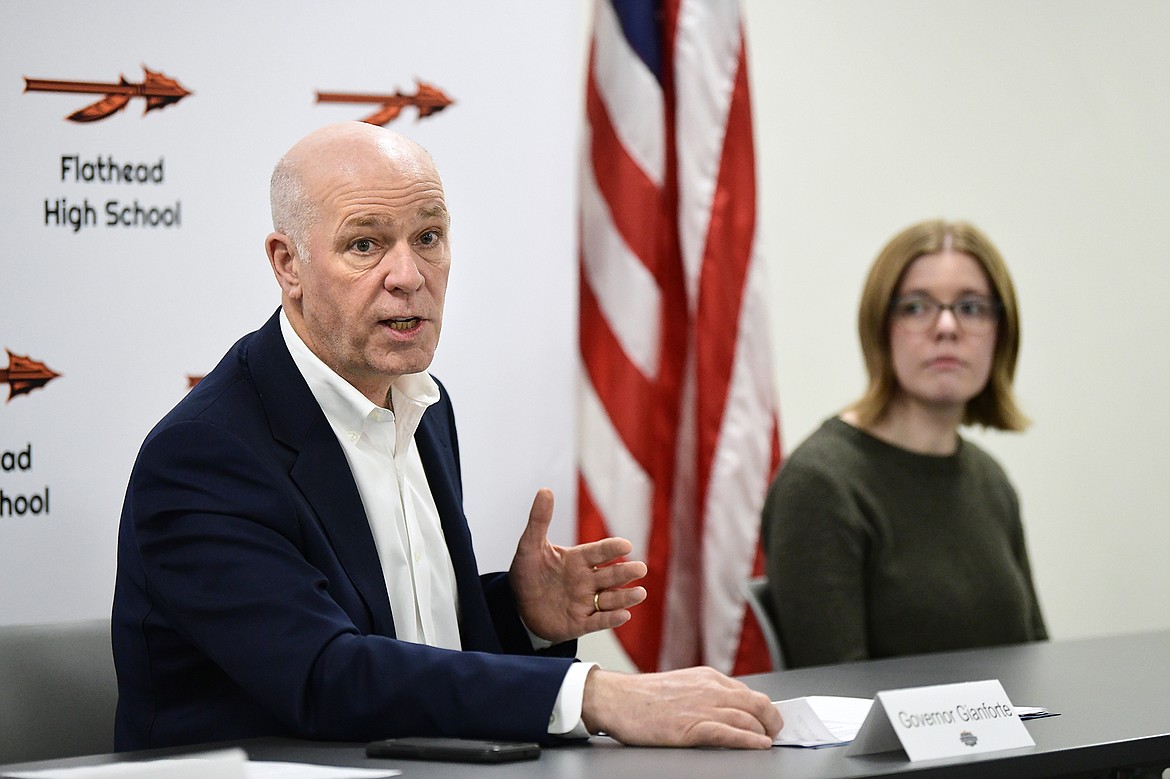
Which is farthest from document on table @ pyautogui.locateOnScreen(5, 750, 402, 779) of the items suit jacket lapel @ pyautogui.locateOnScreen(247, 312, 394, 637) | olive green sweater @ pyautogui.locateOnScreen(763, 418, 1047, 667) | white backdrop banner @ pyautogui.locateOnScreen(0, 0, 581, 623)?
olive green sweater @ pyautogui.locateOnScreen(763, 418, 1047, 667)

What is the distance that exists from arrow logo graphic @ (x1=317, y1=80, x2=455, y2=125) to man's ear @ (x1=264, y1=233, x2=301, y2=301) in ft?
2.69

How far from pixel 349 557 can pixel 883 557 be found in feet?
4.88

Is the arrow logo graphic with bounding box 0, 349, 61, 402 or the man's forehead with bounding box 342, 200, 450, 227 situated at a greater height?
the man's forehead with bounding box 342, 200, 450, 227

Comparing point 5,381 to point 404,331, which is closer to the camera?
point 404,331

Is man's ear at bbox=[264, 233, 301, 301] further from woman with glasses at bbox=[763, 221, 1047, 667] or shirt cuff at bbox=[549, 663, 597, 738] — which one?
woman with glasses at bbox=[763, 221, 1047, 667]

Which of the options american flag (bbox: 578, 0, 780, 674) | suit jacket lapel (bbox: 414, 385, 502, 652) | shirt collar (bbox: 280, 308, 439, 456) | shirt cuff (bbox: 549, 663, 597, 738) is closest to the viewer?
shirt cuff (bbox: 549, 663, 597, 738)

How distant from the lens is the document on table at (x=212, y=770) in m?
1.21

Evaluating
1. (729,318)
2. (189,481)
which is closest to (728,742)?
(189,481)

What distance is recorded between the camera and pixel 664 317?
350 cm

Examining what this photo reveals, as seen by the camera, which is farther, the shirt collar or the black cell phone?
the shirt collar

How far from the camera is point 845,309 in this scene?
13.3 ft

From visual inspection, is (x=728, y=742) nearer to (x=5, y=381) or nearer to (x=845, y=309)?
(x=5, y=381)

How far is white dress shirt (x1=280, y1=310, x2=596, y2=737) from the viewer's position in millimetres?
1943

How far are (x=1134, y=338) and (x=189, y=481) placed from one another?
349 cm
